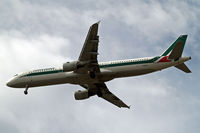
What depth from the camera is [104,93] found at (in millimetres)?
52719

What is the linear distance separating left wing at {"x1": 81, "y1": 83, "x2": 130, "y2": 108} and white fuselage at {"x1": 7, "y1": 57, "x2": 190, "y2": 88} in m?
3.40

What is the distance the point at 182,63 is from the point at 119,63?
7.36m

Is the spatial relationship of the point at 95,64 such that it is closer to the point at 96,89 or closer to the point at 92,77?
the point at 92,77

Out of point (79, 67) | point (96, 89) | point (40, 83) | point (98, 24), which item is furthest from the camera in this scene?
point (96, 89)

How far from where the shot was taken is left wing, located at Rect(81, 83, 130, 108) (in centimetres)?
5131

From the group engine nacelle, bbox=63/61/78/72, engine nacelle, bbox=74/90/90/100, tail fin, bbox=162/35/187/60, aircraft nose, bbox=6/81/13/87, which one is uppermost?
tail fin, bbox=162/35/187/60

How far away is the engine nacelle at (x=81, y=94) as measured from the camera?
52.7m

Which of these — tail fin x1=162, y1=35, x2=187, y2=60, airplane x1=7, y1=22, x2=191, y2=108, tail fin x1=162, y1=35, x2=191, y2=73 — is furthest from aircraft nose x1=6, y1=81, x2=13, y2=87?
tail fin x1=162, y1=35, x2=187, y2=60

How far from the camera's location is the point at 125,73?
149 feet

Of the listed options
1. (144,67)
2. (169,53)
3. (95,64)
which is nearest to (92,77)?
(95,64)

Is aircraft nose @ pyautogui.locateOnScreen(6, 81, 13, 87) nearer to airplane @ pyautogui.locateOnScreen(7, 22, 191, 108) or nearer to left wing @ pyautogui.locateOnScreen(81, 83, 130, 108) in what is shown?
airplane @ pyautogui.locateOnScreen(7, 22, 191, 108)

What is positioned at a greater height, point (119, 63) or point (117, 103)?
point (119, 63)

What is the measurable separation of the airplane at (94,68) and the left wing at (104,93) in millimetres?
1548

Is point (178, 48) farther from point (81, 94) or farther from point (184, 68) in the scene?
point (81, 94)
